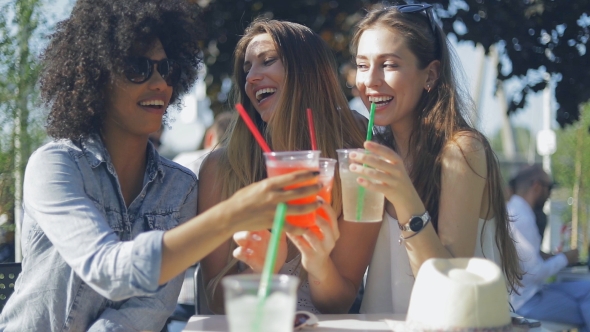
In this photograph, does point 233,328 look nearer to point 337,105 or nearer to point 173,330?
point 337,105

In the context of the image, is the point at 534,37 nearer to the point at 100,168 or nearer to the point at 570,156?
the point at 100,168

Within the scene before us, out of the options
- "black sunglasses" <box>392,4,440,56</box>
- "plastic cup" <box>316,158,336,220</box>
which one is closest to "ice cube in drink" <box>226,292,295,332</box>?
"plastic cup" <box>316,158,336,220</box>

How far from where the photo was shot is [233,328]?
5.07ft

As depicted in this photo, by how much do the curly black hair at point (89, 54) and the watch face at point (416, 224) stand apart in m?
1.27

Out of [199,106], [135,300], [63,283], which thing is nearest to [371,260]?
[135,300]

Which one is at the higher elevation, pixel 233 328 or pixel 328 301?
pixel 233 328

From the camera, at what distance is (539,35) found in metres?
4.57

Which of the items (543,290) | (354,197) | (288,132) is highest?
(288,132)

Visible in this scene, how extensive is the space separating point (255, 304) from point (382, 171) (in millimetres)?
875

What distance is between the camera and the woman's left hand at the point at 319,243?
2.26 meters

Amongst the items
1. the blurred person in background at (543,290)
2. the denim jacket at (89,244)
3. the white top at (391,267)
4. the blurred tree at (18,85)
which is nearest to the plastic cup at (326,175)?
the denim jacket at (89,244)

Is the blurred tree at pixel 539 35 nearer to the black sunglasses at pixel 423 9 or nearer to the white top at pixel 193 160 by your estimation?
the black sunglasses at pixel 423 9

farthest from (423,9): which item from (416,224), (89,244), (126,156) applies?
(89,244)

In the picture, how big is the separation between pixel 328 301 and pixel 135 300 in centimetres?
79
